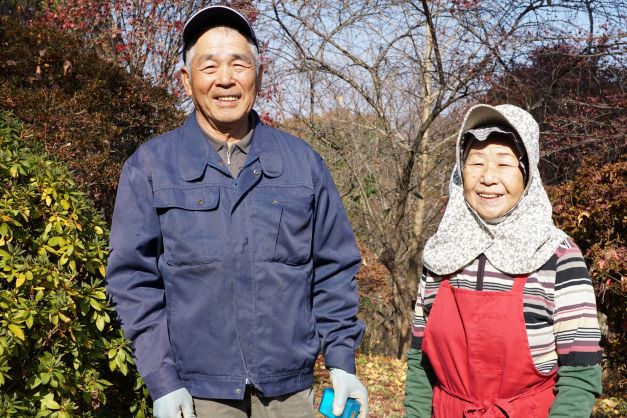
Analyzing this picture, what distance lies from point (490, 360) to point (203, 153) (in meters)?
1.15

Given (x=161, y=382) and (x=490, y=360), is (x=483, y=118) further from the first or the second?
(x=161, y=382)

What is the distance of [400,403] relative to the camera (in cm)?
Result: 690

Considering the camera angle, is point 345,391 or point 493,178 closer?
point 493,178

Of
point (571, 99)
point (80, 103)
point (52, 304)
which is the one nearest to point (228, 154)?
point (52, 304)

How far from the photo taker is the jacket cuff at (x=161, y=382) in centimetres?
222

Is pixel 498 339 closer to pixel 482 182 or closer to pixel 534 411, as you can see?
pixel 534 411

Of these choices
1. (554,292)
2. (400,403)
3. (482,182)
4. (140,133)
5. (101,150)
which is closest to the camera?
(554,292)

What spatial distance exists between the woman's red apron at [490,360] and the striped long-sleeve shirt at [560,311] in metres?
0.03

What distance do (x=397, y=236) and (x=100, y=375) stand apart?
6620 mm

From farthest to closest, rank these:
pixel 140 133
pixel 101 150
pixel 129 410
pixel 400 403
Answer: pixel 400 403, pixel 140 133, pixel 101 150, pixel 129 410

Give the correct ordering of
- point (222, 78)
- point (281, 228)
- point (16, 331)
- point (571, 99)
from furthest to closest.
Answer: point (571, 99) < point (222, 78) < point (281, 228) < point (16, 331)

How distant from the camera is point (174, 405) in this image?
7.25ft

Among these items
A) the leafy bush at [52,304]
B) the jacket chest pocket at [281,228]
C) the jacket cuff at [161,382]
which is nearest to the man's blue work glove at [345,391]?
the jacket chest pocket at [281,228]

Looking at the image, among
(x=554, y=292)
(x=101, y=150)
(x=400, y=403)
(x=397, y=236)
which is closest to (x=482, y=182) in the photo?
(x=554, y=292)
